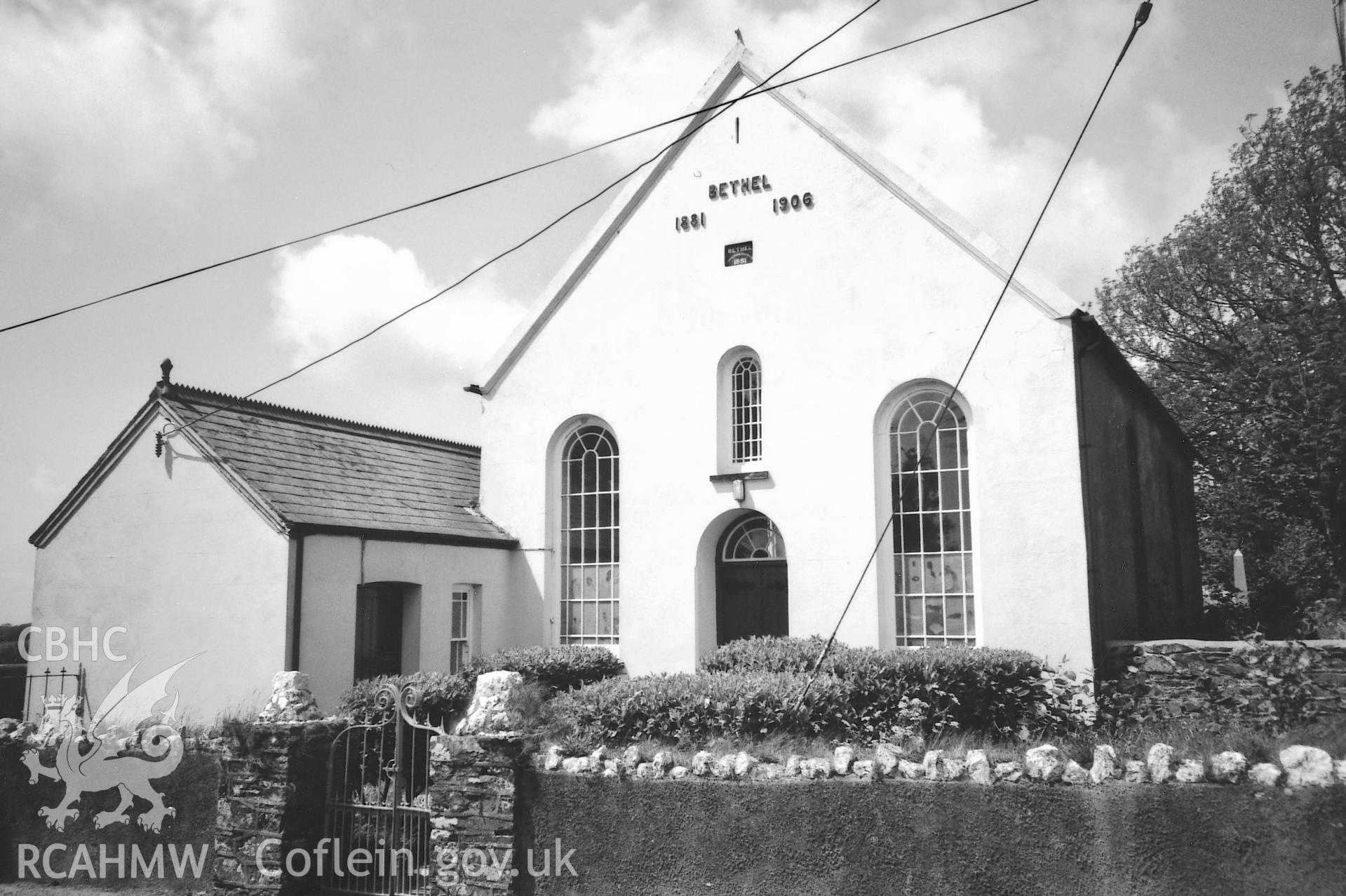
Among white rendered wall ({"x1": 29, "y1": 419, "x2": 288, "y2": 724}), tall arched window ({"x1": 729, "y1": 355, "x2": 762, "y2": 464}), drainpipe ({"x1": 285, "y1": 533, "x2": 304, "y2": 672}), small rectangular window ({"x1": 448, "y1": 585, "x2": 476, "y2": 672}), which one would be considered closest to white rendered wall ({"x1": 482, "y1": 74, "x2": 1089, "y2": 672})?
tall arched window ({"x1": 729, "y1": 355, "x2": 762, "y2": 464})

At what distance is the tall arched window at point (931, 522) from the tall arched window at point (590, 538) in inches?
186

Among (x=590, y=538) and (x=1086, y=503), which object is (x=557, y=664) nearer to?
(x=590, y=538)

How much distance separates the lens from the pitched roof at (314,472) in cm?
1512

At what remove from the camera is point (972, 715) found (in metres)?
12.4

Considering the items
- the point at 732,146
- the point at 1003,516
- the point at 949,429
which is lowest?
the point at 1003,516

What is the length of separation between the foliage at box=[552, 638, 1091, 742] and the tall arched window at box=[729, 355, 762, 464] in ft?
10.7

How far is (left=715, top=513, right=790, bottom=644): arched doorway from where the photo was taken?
52.3ft

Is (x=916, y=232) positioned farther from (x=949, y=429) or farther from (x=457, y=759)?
(x=457, y=759)

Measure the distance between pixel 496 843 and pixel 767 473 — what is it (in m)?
8.42

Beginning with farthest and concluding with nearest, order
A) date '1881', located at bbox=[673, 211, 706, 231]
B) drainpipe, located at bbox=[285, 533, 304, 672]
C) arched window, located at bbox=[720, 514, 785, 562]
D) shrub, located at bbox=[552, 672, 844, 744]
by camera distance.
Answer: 1. date '1881', located at bbox=[673, 211, 706, 231]
2. arched window, located at bbox=[720, 514, 785, 562]
3. drainpipe, located at bbox=[285, 533, 304, 672]
4. shrub, located at bbox=[552, 672, 844, 744]

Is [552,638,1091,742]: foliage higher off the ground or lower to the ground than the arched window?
lower

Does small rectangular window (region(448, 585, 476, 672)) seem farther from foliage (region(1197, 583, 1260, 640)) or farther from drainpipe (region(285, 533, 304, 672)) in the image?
foliage (region(1197, 583, 1260, 640))

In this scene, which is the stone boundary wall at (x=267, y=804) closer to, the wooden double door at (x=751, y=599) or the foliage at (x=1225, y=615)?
the wooden double door at (x=751, y=599)

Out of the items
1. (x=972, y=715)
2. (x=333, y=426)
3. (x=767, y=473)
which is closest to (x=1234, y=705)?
(x=972, y=715)
